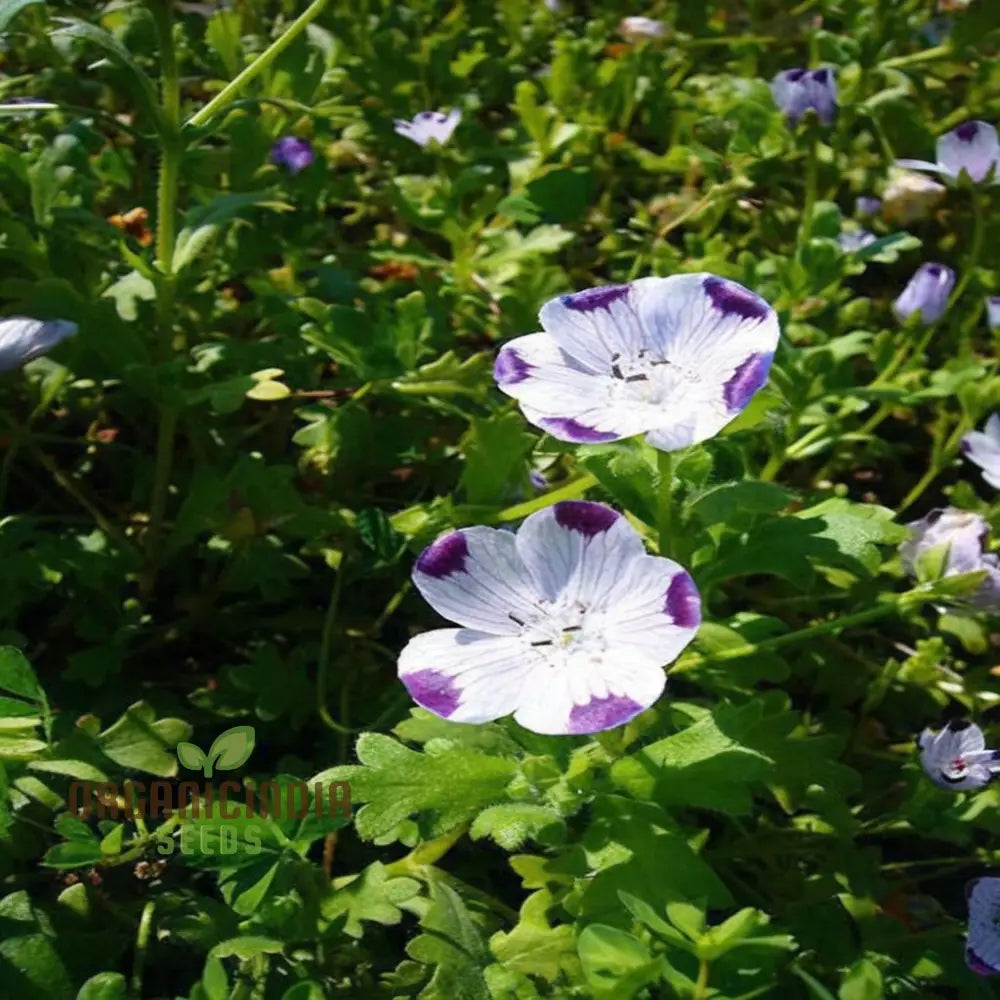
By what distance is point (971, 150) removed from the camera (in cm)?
213

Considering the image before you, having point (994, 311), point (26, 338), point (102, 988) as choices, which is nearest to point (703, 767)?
point (102, 988)

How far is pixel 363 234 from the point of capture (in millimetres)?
2627

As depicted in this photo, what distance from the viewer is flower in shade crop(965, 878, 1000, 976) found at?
1.30 m

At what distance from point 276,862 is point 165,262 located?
33.2 inches

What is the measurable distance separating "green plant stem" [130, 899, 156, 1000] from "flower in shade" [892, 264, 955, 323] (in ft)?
4.98

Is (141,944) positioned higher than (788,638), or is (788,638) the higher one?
(788,638)

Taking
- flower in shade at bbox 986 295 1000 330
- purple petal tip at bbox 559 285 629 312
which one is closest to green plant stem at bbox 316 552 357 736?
purple petal tip at bbox 559 285 629 312

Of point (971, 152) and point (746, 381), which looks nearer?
point (746, 381)

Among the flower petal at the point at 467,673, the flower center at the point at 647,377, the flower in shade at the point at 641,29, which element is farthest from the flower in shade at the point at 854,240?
the flower petal at the point at 467,673

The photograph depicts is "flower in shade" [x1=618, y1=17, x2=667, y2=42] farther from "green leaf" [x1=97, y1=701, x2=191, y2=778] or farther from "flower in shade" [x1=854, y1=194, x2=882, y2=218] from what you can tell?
"green leaf" [x1=97, y1=701, x2=191, y2=778]

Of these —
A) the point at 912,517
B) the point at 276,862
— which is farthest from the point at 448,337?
the point at 276,862

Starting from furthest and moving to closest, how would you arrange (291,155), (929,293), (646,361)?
(291,155)
(929,293)
(646,361)

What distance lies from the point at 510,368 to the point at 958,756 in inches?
28.2

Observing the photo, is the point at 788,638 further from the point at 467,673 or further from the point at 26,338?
the point at 26,338
